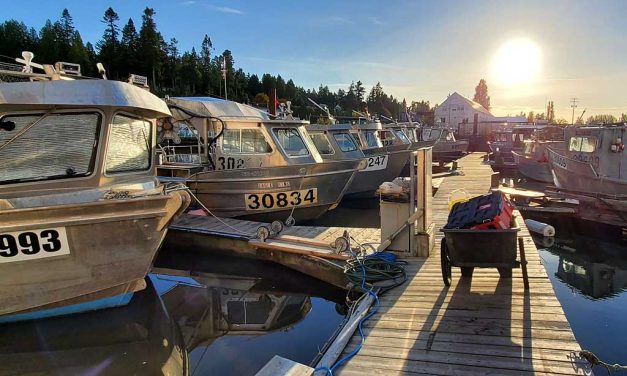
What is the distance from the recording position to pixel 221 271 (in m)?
8.60

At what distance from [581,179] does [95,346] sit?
14192 mm

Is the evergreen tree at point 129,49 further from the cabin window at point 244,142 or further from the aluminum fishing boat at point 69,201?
the aluminum fishing boat at point 69,201

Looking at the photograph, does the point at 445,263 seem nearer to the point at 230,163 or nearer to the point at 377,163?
the point at 230,163

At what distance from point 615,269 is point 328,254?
6515 millimetres

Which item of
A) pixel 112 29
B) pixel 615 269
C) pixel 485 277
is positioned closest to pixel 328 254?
pixel 485 277

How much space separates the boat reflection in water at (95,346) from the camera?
5.25 meters

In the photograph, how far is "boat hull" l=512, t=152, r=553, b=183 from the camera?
2175 cm

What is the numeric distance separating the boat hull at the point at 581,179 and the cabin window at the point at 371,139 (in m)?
6.55

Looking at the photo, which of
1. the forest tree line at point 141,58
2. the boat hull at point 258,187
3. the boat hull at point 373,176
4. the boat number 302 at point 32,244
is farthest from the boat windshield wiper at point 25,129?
the forest tree line at point 141,58

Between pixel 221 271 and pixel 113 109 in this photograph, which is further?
pixel 221 271

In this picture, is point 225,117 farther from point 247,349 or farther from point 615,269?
point 615,269

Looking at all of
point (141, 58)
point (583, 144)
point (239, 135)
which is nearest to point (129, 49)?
point (141, 58)

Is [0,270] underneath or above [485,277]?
above

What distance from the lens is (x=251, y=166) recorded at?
10711mm
